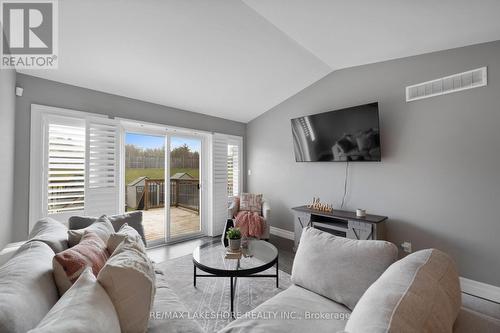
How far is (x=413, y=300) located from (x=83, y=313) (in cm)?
110

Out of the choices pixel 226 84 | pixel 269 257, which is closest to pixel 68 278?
pixel 269 257

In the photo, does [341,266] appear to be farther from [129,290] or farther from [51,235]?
[51,235]

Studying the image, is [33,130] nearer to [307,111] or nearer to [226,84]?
[226,84]

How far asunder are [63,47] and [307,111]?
3360mm

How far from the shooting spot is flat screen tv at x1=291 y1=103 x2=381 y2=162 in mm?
2885

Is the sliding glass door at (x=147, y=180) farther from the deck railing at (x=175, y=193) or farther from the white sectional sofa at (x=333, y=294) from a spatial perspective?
the white sectional sofa at (x=333, y=294)

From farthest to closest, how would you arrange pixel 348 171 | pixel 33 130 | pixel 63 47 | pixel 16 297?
pixel 348 171, pixel 33 130, pixel 63 47, pixel 16 297

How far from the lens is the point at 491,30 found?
2113mm

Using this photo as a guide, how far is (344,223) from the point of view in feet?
10.1

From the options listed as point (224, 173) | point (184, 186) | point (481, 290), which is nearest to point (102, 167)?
point (184, 186)

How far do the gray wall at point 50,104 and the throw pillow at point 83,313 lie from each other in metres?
2.46

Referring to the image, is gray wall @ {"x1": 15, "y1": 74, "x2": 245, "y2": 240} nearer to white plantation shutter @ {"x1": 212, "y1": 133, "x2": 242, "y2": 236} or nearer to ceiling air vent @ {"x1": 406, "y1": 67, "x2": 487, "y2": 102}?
white plantation shutter @ {"x1": 212, "y1": 133, "x2": 242, "y2": 236}

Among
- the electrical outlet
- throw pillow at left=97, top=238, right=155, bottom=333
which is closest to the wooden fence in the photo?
throw pillow at left=97, top=238, right=155, bottom=333

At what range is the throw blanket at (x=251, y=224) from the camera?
11.8 feet
